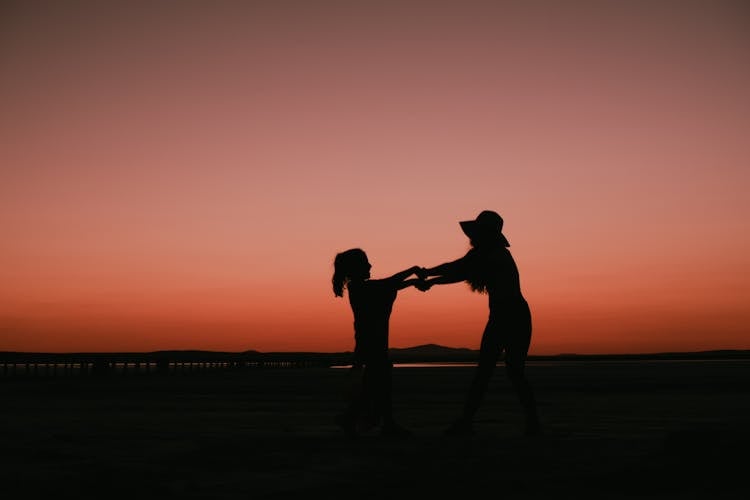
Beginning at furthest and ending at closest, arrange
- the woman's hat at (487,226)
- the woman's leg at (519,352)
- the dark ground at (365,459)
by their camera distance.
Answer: the woman's hat at (487,226)
the woman's leg at (519,352)
the dark ground at (365,459)

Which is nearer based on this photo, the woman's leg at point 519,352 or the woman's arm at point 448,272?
the woman's leg at point 519,352

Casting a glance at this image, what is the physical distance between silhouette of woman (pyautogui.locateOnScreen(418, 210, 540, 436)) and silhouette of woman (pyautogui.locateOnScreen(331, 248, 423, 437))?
0.61 meters

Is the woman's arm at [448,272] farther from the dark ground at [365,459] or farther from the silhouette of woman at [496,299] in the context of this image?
the dark ground at [365,459]

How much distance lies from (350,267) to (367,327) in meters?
0.68

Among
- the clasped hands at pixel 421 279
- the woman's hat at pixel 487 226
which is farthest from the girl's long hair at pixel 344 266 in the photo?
the woman's hat at pixel 487 226

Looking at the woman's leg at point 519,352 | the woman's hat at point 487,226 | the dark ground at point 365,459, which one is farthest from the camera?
the woman's hat at point 487,226

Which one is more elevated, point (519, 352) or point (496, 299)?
point (496, 299)

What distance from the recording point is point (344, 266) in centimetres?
978

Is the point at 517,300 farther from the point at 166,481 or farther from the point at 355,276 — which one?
the point at 166,481

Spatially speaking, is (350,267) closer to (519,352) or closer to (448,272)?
(448,272)

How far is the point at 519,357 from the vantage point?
31.9 feet

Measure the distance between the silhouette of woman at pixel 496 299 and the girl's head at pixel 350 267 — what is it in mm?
758

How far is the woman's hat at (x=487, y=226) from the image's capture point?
9.98 metres

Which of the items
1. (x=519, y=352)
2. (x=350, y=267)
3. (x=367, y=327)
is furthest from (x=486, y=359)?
(x=350, y=267)
